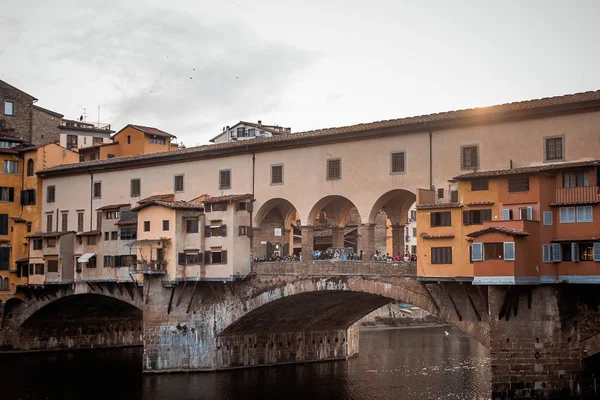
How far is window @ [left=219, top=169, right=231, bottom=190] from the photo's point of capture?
5450 centimetres

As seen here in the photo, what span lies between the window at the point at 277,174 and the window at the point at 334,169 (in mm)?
3605

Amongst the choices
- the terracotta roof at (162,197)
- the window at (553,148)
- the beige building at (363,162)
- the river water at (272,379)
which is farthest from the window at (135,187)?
the window at (553,148)

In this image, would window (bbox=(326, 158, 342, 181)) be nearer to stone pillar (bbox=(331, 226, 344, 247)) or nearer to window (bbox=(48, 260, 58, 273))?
stone pillar (bbox=(331, 226, 344, 247))

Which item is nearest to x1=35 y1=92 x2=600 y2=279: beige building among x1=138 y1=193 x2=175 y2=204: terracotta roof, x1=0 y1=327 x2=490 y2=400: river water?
x1=138 y1=193 x2=175 y2=204: terracotta roof

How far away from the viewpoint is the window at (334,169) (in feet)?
159

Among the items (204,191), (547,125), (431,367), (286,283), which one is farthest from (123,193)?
(547,125)

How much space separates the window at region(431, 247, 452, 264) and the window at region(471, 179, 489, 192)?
9.76 ft

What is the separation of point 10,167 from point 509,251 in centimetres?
4467

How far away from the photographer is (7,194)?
6888 centimetres

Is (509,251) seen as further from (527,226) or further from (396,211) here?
(396,211)

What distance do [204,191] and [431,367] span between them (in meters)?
18.4

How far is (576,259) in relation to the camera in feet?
124

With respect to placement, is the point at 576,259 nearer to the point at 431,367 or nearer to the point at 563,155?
the point at 563,155

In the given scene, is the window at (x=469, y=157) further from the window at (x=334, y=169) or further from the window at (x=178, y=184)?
the window at (x=178, y=184)
